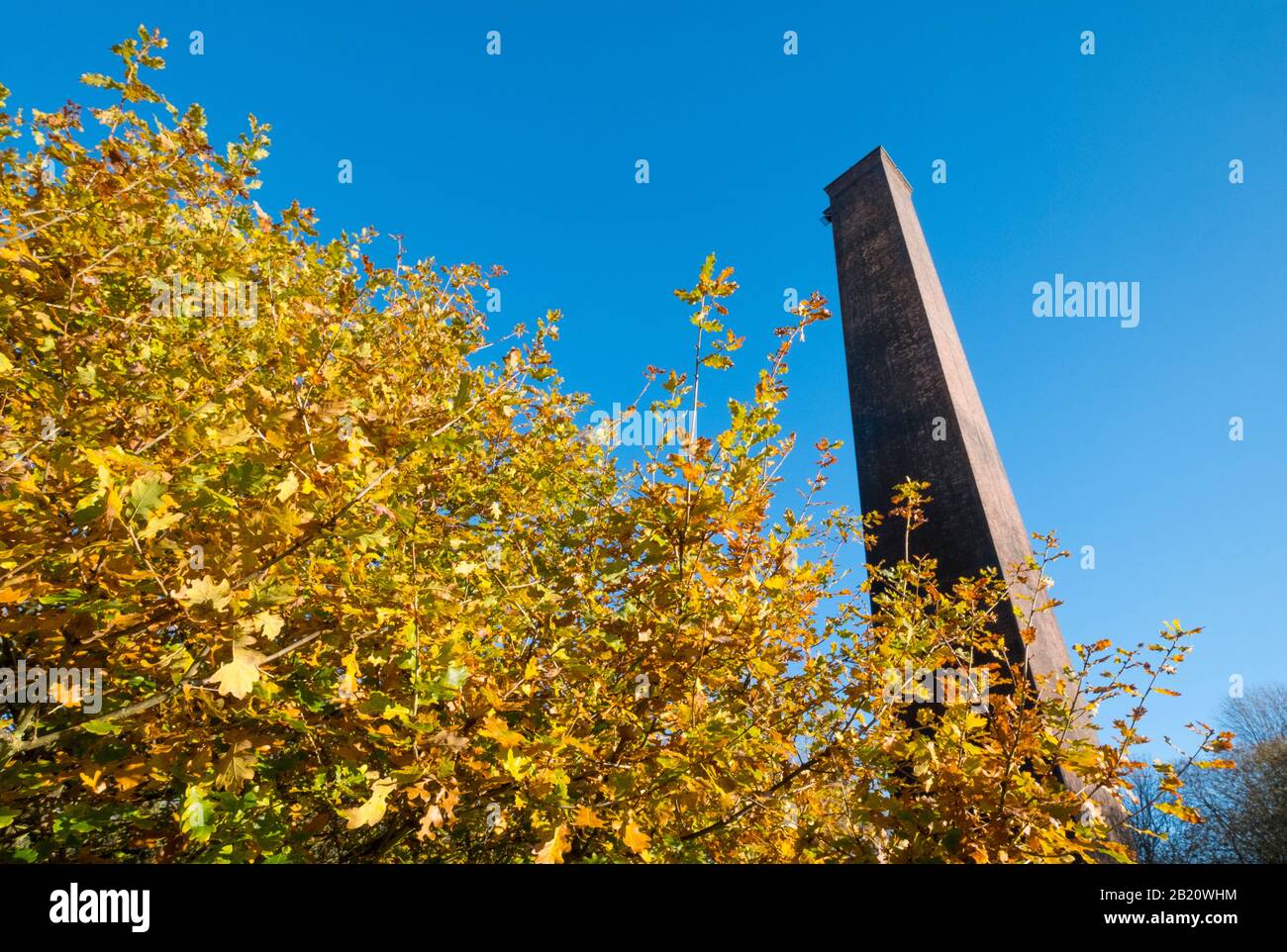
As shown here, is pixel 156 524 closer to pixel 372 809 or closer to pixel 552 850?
pixel 372 809

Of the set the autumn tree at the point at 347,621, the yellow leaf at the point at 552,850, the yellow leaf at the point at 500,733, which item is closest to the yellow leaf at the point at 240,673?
the autumn tree at the point at 347,621

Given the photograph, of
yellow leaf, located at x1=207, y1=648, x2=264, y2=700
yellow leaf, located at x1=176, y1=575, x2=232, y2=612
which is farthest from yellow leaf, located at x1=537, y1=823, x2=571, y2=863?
yellow leaf, located at x1=176, y1=575, x2=232, y2=612

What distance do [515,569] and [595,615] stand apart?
28.8 inches

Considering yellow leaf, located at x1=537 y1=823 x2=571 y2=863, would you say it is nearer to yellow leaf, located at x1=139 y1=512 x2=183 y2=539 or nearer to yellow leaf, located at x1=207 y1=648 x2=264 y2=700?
yellow leaf, located at x1=207 y1=648 x2=264 y2=700

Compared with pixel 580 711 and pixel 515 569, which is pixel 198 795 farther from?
pixel 515 569

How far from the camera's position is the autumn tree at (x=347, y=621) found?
1578mm

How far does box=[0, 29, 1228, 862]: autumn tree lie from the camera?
1578mm

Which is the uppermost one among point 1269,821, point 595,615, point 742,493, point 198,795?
point 742,493

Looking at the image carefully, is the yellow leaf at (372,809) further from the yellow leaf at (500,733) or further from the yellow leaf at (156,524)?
the yellow leaf at (156,524)

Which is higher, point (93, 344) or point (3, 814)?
point (93, 344)

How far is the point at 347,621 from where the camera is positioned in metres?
1.92

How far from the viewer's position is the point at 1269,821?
1598 centimetres
